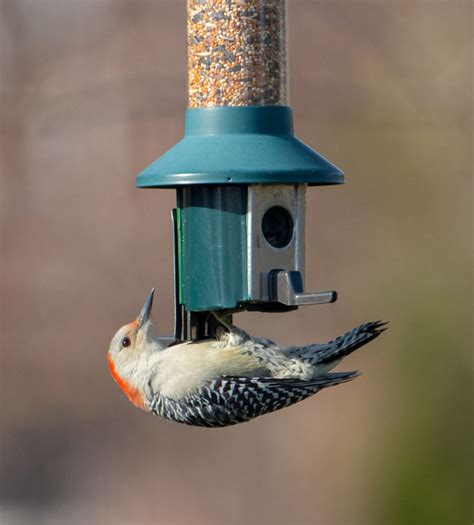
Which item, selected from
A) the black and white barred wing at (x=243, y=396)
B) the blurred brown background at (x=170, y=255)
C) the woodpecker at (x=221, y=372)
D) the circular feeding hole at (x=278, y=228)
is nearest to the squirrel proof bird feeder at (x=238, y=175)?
the circular feeding hole at (x=278, y=228)

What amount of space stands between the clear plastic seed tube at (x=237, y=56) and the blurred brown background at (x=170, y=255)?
5.23 meters

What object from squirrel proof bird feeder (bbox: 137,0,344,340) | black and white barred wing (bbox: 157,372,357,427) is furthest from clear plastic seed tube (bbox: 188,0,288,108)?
black and white barred wing (bbox: 157,372,357,427)

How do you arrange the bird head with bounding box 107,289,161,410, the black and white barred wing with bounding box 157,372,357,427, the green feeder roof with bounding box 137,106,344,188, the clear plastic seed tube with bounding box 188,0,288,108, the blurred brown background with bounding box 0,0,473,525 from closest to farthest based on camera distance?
the green feeder roof with bounding box 137,106,344,188 < the black and white barred wing with bounding box 157,372,357,427 < the clear plastic seed tube with bounding box 188,0,288,108 < the bird head with bounding box 107,289,161,410 < the blurred brown background with bounding box 0,0,473,525

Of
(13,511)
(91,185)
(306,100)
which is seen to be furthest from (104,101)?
(13,511)

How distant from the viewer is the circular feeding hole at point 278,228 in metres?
6.12

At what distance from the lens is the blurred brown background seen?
38.4 ft

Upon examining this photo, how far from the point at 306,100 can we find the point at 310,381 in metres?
6.11

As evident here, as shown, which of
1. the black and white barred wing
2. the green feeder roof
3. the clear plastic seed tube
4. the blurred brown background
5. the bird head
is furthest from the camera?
the blurred brown background

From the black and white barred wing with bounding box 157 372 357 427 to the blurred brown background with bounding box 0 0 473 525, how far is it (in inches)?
203

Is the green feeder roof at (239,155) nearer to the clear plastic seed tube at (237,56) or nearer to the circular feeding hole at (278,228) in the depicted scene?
the clear plastic seed tube at (237,56)

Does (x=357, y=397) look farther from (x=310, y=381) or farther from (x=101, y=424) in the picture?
(x=310, y=381)

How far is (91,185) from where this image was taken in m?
12.0

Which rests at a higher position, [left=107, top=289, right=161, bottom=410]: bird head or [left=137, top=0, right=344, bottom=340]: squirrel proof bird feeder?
[left=137, top=0, right=344, bottom=340]: squirrel proof bird feeder

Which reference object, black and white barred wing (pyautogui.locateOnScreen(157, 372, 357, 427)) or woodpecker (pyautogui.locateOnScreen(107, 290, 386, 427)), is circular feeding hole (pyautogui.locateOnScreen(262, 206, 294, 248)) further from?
black and white barred wing (pyautogui.locateOnScreen(157, 372, 357, 427))
